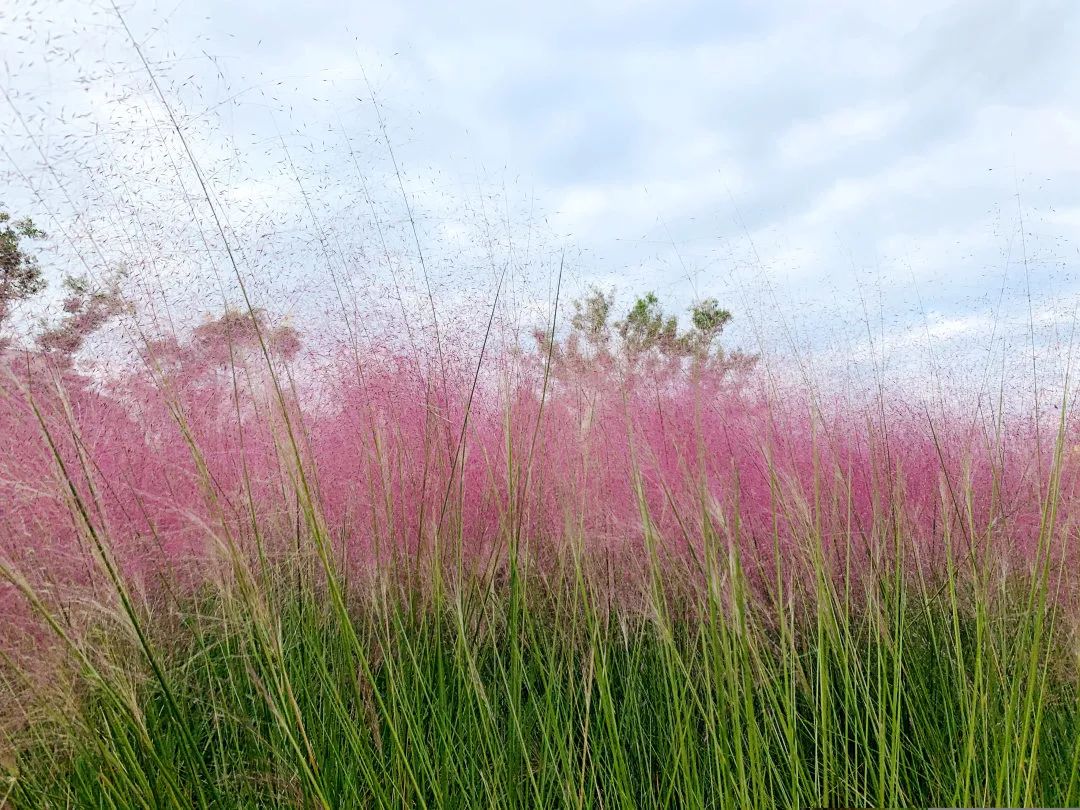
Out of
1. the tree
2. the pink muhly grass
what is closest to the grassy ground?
the pink muhly grass

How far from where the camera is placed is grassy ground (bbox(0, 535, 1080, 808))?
141 centimetres

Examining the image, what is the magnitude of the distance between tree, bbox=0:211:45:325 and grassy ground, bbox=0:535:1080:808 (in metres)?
0.77

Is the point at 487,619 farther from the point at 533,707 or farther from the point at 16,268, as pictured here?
the point at 16,268

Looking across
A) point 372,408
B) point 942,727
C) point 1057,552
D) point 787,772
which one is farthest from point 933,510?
point 372,408

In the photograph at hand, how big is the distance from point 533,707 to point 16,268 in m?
1.63

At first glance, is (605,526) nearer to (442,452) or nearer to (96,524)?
(442,452)

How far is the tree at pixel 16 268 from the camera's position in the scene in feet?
5.80

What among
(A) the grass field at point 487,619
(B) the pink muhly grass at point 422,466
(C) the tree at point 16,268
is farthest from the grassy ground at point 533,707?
(C) the tree at point 16,268

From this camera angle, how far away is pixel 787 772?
1.79 m

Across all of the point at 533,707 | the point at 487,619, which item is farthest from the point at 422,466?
the point at 533,707

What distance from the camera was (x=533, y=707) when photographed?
183 centimetres

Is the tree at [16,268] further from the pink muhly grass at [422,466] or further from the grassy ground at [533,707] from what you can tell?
the grassy ground at [533,707]

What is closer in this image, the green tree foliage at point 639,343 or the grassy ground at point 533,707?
the grassy ground at point 533,707

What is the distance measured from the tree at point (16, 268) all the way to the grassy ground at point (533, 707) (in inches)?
30.4
